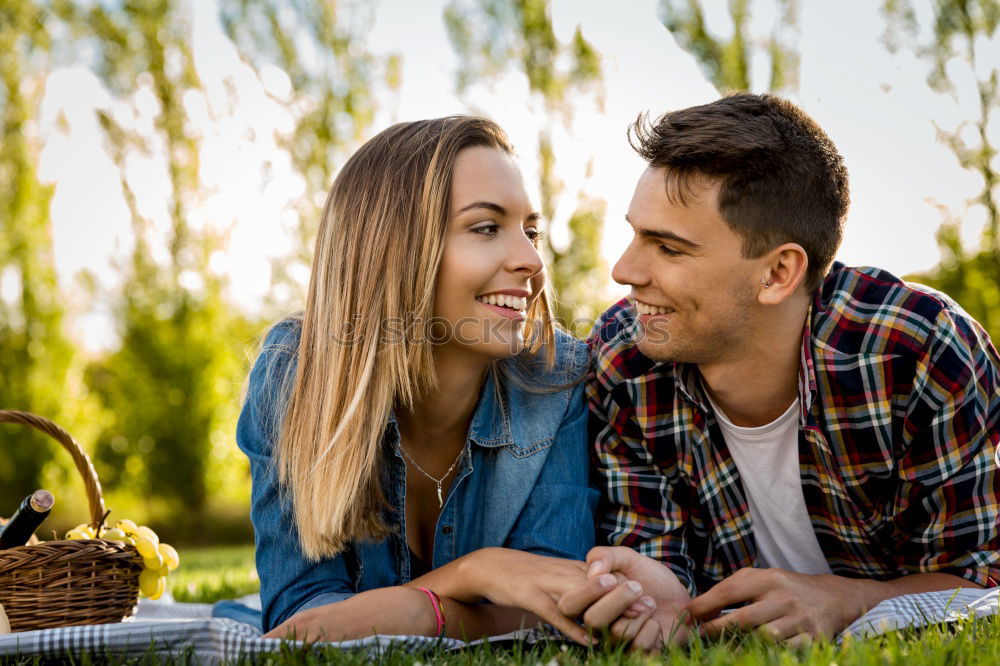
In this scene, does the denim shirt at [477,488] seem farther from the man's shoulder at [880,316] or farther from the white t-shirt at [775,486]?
the man's shoulder at [880,316]

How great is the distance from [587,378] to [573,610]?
3.69ft

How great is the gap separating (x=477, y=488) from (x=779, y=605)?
1234 mm

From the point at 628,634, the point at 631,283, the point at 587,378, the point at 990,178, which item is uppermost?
the point at 990,178

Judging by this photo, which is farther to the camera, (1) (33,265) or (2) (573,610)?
(1) (33,265)

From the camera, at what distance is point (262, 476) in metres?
3.25

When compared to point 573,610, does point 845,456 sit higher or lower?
higher

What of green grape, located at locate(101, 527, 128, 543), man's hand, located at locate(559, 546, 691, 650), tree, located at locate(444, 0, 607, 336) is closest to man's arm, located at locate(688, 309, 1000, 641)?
man's hand, located at locate(559, 546, 691, 650)

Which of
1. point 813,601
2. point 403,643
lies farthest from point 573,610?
point 813,601

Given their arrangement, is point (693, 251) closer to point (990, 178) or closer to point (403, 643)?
point (403, 643)

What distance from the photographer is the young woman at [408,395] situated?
318 centimetres

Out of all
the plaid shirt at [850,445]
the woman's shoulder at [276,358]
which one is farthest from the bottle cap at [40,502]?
the plaid shirt at [850,445]

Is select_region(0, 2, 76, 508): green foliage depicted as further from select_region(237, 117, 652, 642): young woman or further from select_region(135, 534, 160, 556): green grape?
select_region(237, 117, 652, 642): young woman

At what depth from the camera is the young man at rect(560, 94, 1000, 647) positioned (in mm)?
3006

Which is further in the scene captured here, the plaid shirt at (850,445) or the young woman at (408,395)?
the young woman at (408,395)
